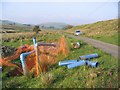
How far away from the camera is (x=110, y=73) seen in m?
9.85

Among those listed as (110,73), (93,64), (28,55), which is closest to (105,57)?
(93,64)

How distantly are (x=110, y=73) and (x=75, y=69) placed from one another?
1.64m

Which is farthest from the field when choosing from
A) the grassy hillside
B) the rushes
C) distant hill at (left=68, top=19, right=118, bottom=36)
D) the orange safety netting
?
distant hill at (left=68, top=19, right=118, bottom=36)

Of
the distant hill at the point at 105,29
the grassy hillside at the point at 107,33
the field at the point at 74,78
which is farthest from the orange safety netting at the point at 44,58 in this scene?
the distant hill at the point at 105,29

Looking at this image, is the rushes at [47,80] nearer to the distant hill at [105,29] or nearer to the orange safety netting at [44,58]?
the orange safety netting at [44,58]

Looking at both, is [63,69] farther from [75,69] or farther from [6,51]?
[6,51]

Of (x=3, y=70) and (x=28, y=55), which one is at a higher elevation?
(x=28, y=55)

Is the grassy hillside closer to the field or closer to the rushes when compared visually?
the field

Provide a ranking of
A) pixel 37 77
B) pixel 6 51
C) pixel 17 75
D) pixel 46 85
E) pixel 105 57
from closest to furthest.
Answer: pixel 46 85
pixel 37 77
pixel 17 75
pixel 105 57
pixel 6 51

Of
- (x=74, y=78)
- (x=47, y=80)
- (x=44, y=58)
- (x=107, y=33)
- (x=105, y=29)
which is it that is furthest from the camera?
(x=105, y=29)

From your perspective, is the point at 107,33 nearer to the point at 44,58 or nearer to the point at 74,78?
the point at 44,58

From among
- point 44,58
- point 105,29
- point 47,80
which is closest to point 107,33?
point 105,29

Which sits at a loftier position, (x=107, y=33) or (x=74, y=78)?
(x=74, y=78)

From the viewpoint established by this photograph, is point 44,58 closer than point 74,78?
No
